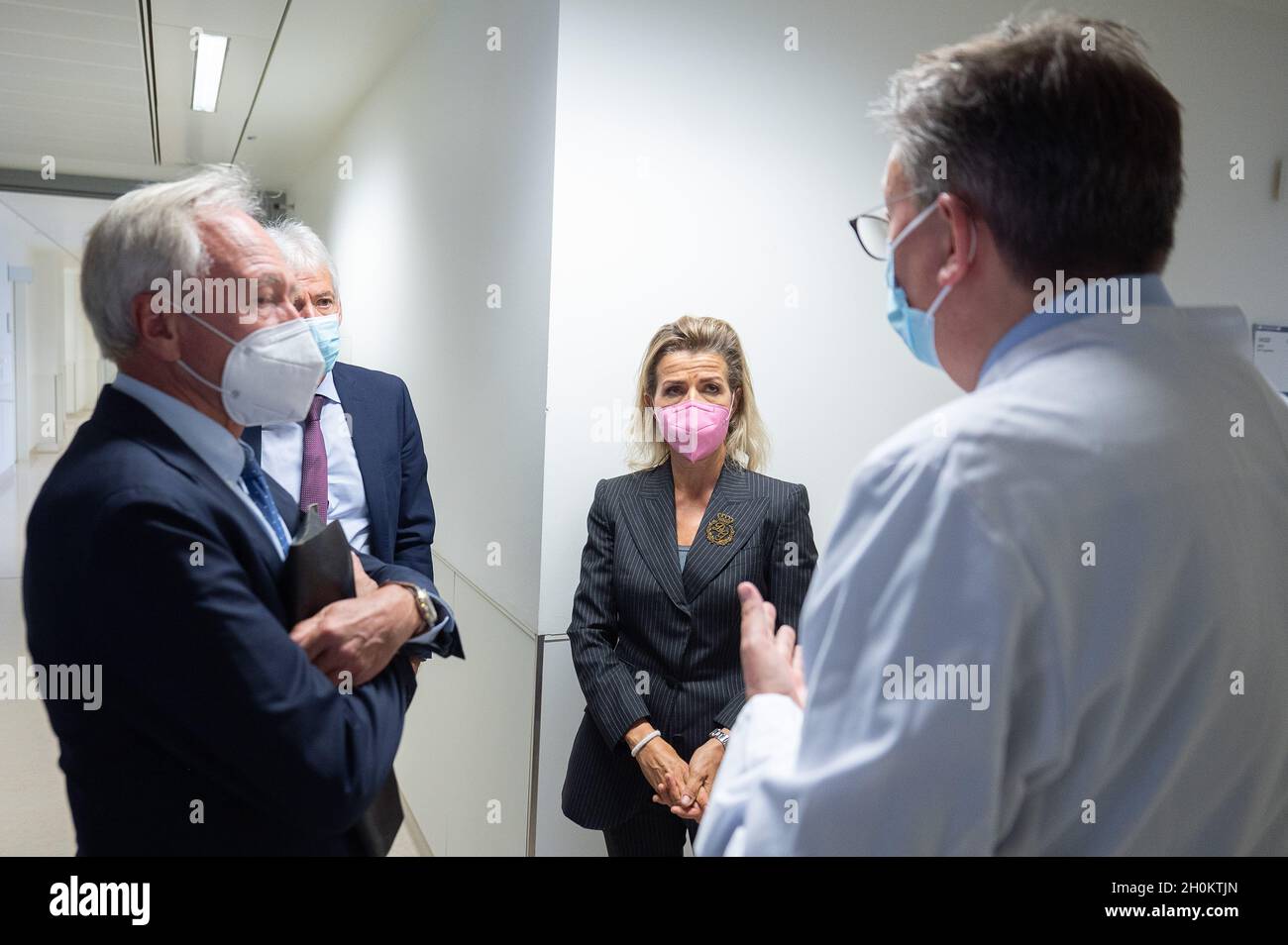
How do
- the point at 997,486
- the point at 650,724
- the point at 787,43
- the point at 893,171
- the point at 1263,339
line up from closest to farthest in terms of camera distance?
the point at 997,486 → the point at 893,171 → the point at 650,724 → the point at 787,43 → the point at 1263,339

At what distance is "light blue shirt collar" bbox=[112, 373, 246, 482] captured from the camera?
114 centimetres

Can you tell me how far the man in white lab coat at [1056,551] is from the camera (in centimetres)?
79

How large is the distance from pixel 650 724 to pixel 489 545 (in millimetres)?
982

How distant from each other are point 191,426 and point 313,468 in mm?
879

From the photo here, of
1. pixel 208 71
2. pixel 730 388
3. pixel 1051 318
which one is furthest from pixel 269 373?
pixel 208 71

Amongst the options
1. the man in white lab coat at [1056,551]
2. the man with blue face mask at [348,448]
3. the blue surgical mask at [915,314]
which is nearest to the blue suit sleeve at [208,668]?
the man in white lab coat at [1056,551]

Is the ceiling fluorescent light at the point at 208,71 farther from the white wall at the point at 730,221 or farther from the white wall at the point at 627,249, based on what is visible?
the white wall at the point at 730,221

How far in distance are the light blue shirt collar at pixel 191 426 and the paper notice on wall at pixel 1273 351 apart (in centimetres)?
375

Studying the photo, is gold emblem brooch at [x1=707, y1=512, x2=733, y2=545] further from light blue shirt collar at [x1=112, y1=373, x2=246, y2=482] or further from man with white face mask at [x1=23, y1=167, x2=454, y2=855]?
light blue shirt collar at [x1=112, y1=373, x2=246, y2=482]

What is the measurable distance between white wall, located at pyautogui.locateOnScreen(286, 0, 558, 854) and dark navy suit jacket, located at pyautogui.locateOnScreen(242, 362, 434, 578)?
0.38 metres
